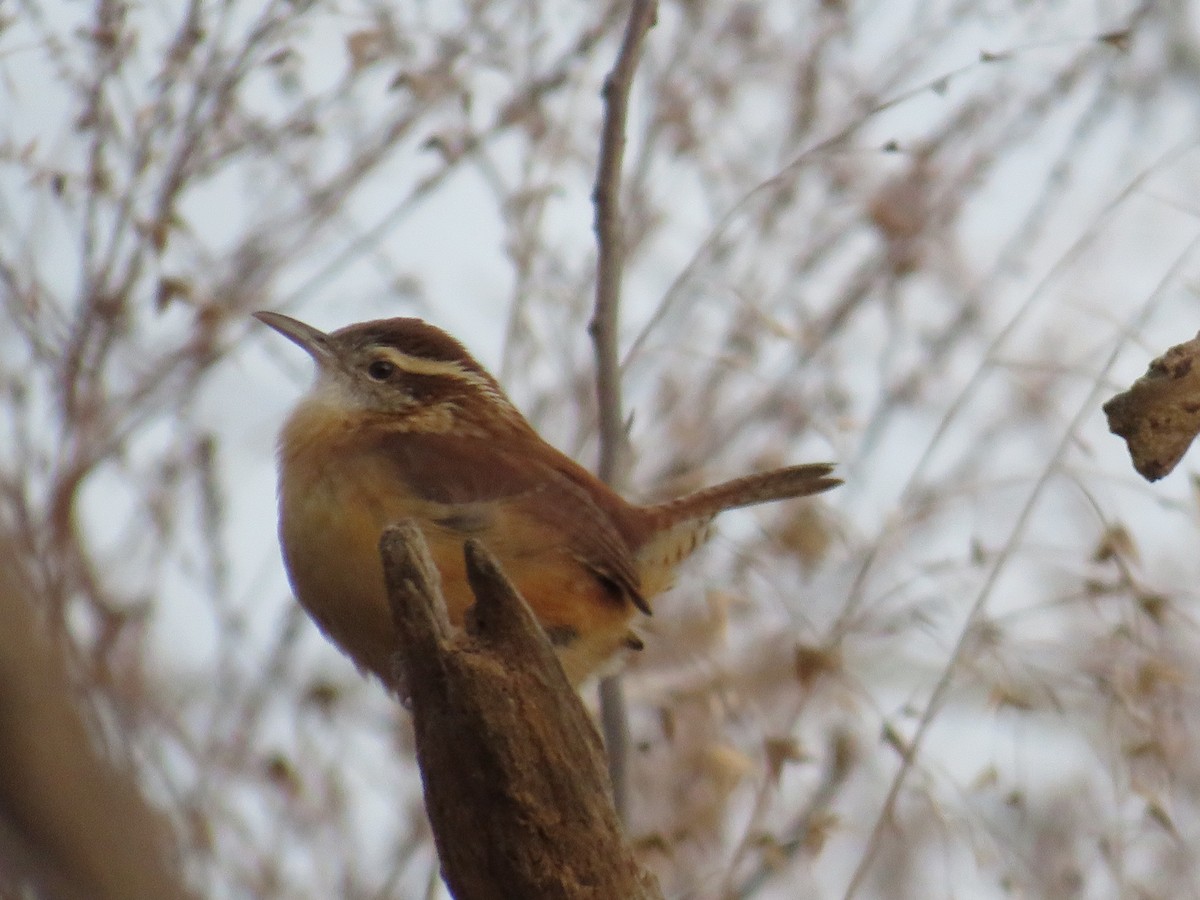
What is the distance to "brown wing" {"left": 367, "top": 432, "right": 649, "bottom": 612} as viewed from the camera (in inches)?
125

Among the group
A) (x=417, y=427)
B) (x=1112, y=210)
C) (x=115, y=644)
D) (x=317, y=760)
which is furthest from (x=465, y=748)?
(x=317, y=760)

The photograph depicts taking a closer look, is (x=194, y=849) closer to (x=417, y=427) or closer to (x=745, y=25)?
(x=417, y=427)

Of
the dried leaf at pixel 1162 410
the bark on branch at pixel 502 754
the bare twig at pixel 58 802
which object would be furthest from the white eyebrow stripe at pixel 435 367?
the bare twig at pixel 58 802

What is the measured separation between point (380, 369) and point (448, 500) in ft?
1.84

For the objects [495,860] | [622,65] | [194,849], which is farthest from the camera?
[194,849]

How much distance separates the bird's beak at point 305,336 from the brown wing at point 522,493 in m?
0.41

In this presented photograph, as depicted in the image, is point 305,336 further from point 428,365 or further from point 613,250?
point 613,250

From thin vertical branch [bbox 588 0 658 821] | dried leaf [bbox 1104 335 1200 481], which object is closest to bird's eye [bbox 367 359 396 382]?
thin vertical branch [bbox 588 0 658 821]

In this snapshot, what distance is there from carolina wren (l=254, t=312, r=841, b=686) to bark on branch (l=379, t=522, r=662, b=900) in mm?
862

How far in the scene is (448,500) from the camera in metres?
3.15

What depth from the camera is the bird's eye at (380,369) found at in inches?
141

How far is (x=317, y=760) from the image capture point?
5.29 m

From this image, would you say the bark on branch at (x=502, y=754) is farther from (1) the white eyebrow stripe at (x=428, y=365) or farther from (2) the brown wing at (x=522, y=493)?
(1) the white eyebrow stripe at (x=428, y=365)

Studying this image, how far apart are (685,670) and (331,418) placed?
4.43 ft
